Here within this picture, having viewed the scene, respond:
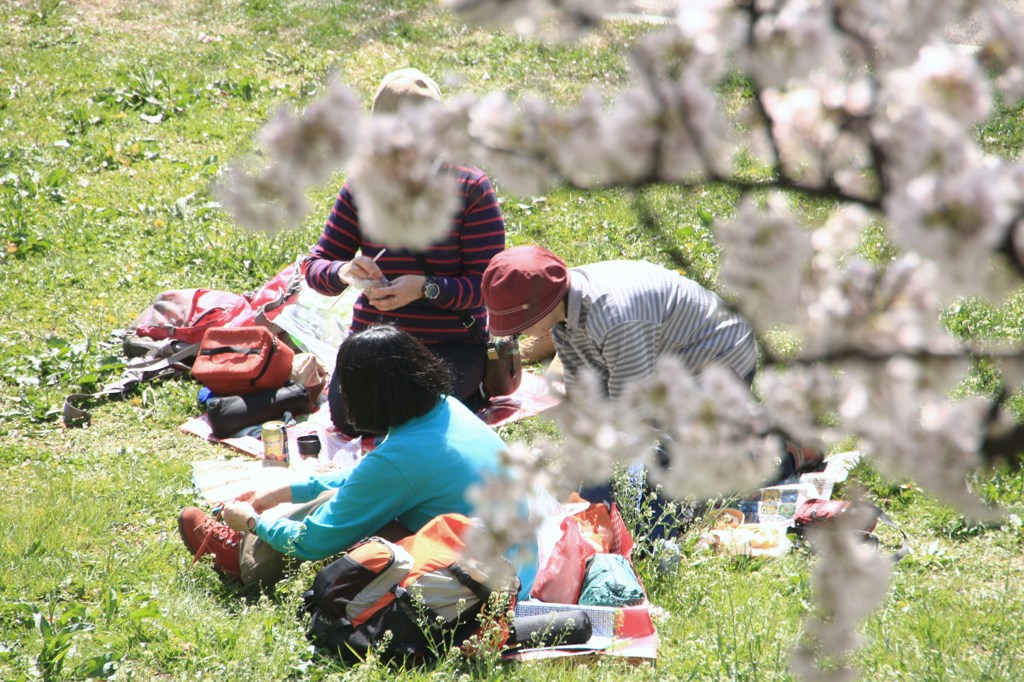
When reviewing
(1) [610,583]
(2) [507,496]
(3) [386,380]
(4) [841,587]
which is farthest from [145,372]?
(4) [841,587]

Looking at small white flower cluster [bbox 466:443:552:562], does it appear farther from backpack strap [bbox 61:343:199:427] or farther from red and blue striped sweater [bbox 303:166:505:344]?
backpack strap [bbox 61:343:199:427]

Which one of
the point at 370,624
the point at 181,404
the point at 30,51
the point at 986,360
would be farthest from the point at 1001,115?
the point at 30,51

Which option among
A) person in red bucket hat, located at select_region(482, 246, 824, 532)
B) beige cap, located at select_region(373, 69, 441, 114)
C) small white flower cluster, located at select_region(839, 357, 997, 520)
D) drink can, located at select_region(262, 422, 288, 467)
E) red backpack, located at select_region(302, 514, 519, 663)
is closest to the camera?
small white flower cluster, located at select_region(839, 357, 997, 520)

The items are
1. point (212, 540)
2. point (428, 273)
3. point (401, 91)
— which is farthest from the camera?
point (428, 273)

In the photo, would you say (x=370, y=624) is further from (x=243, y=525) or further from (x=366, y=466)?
(x=243, y=525)

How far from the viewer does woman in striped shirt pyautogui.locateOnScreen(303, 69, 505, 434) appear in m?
4.64

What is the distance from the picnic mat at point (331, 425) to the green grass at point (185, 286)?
0.11 m

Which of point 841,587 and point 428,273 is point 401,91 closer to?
point 428,273

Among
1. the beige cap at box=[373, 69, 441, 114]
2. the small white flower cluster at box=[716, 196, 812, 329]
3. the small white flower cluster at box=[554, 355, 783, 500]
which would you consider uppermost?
the small white flower cluster at box=[716, 196, 812, 329]

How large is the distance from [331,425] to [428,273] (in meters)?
0.93

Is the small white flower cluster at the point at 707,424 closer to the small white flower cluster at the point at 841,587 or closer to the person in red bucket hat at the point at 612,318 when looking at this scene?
the small white flower cluster at the point at 841,587

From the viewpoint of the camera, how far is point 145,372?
532 centimetres

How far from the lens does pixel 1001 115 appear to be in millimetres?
8594

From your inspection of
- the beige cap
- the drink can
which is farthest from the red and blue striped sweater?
the drink can
